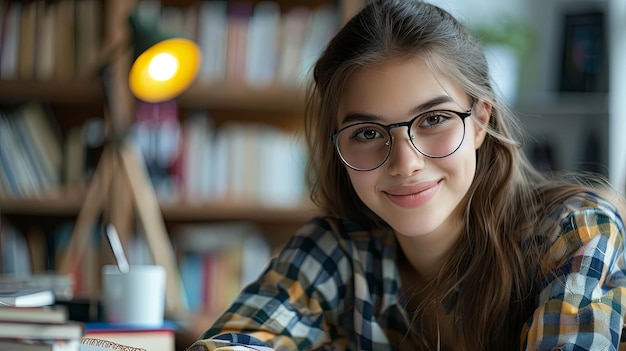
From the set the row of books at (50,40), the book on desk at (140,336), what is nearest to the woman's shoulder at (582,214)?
the book on desk at (140,336)

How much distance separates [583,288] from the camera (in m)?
1.00

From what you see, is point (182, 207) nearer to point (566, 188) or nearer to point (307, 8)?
point (307, 8)

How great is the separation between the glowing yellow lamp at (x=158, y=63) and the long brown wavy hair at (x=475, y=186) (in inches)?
26.8

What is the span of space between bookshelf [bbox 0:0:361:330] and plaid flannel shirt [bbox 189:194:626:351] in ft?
4.46

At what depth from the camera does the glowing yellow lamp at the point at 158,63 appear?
5.98 ft

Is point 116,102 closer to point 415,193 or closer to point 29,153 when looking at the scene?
point 29,153

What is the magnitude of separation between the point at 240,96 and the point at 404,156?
1679 millimetres

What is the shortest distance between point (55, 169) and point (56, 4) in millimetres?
556

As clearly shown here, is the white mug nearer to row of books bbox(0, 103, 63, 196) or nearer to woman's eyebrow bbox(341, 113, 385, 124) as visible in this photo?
woman's eyebrow bbox(341, 113, 385, 124)

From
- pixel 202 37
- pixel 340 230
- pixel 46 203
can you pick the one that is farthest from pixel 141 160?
pixel 340 230

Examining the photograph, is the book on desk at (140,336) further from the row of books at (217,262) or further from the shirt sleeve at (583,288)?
the row of books at (217,262)

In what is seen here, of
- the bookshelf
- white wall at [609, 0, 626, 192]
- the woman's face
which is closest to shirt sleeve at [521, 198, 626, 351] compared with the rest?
the woman's face

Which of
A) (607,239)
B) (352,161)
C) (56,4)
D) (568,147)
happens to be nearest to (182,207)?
(56,4)

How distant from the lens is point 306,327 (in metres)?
1.20
